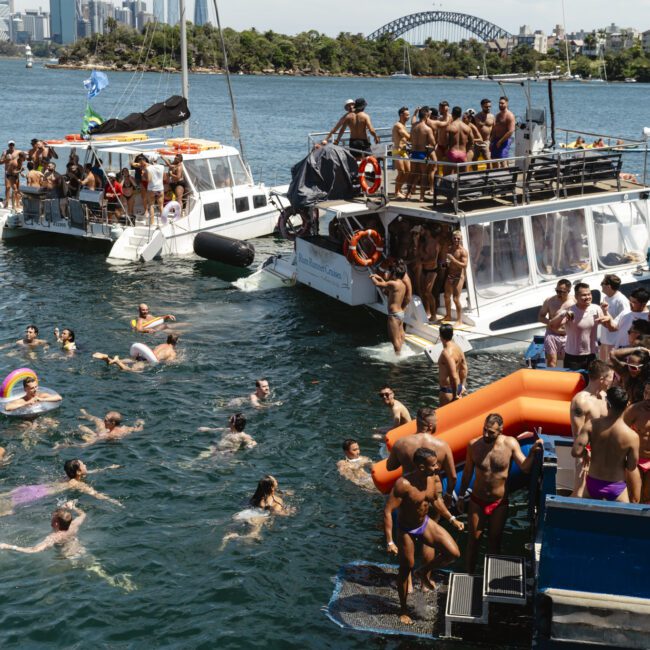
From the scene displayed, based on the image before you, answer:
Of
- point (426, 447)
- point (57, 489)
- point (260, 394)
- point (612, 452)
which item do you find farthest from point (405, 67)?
point (612, 452)

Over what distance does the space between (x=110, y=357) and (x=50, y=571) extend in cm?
844

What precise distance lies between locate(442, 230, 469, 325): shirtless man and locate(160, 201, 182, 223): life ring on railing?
37.8 feet

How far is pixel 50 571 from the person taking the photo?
38.7ft

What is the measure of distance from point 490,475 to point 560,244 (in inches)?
425

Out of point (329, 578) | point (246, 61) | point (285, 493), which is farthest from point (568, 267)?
point (246, 61)

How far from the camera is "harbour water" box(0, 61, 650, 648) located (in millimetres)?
11047

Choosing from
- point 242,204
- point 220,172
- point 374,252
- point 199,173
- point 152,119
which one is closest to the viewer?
point 374,252

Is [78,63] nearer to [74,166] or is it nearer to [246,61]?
[246,61]

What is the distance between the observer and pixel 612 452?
381 inches

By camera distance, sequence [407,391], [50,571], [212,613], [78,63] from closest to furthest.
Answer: [212,613] → [50,571] → [407,391] → [78,63]

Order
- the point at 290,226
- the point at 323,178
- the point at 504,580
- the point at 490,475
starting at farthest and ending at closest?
the point at 290,226
the point at 323,178
the point at 490,475
the point at 504,580

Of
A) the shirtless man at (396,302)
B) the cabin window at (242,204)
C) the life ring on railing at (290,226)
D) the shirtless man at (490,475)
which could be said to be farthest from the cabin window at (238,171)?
the shirtless man at (490,475)

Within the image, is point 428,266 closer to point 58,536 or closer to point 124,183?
point 58,536

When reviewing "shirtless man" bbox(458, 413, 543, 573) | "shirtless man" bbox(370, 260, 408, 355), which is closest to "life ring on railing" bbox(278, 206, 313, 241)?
"shirtless man" bbox(370, 260, 408, 355)
